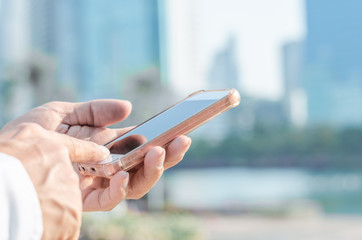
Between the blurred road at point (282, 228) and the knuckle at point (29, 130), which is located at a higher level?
the knuckle at point (29, 130)

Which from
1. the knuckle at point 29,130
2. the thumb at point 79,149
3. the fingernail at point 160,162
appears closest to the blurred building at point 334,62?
the fingernail at point 160,162

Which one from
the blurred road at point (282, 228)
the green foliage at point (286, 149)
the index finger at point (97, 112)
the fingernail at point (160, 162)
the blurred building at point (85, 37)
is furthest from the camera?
the green foliage at point (286, 149)

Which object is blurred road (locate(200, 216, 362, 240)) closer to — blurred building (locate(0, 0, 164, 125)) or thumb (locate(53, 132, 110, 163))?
thumb (locate(53, 132, 110, 163))

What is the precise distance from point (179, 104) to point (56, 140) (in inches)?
20.1

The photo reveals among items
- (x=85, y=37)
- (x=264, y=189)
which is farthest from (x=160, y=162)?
(x=85, y=37)

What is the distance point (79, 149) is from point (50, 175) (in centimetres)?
13

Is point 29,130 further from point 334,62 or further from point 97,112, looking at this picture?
point 334,62

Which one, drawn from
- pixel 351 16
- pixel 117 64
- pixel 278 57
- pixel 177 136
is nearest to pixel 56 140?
pixel 177 136

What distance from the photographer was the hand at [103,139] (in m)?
0.94

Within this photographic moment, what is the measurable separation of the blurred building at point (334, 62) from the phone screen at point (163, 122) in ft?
90.7

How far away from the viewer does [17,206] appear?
0.50 metres

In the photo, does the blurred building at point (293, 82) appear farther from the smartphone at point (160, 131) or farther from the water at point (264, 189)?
the smartphone at point (160, 131)

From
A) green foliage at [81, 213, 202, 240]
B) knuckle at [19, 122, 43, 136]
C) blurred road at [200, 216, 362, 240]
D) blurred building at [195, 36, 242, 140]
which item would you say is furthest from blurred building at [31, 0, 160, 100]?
knuckle at [19, 122, 43, 136]

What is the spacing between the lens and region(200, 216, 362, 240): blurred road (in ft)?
22.1
